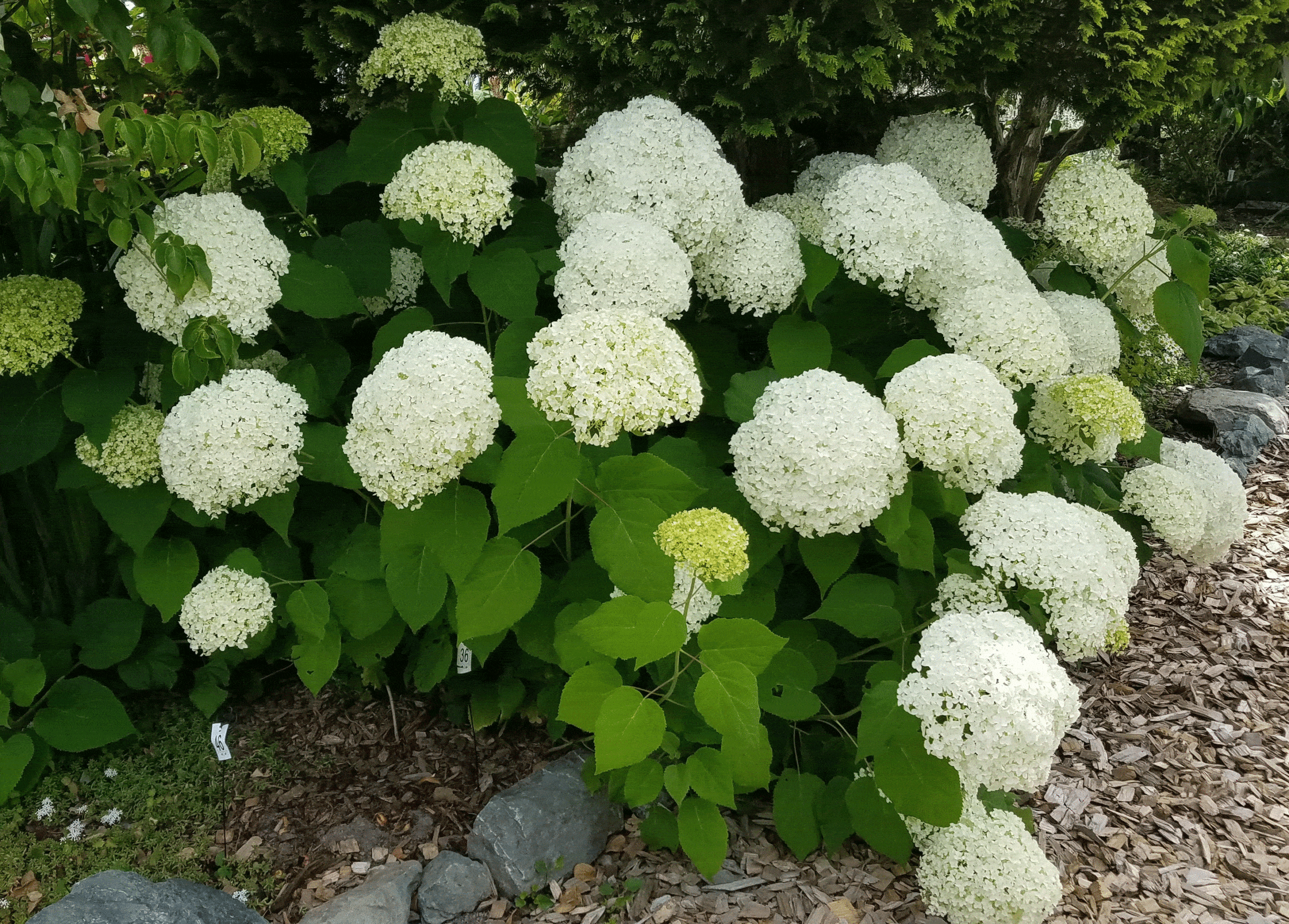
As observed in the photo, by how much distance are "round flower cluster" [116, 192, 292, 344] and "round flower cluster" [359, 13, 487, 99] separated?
65 cm

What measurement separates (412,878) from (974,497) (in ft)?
6.53

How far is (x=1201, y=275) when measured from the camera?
3.02m

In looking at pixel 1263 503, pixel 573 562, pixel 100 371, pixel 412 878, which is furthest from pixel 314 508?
A: pixel 1263 503

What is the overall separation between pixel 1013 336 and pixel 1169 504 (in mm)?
843

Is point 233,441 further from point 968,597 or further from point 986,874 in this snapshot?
point 986,874

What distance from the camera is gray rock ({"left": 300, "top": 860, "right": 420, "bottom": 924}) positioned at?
2.47 meters

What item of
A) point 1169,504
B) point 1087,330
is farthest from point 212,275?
point 1169,504

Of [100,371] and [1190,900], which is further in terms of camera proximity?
[100,371]

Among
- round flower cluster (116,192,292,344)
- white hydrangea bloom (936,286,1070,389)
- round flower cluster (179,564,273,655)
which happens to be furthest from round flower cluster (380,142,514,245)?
white hydrangea bloom (936,286,1070,389)

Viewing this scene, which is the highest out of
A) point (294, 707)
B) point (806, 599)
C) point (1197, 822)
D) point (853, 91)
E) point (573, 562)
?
point (853, 91)

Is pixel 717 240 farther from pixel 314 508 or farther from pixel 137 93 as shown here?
pixel 137 93

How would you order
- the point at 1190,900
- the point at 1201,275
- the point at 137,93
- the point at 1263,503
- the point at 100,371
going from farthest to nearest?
1. the point at 1263,503
2. the point at 137,93
3. the point at 1201,275
4. the point at 100,371
5. the point at 1190,900

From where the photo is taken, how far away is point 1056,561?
2.36 metres

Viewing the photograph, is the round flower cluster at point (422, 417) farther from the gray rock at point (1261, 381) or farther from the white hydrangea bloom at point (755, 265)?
the gray rock at point (1261, 381)
